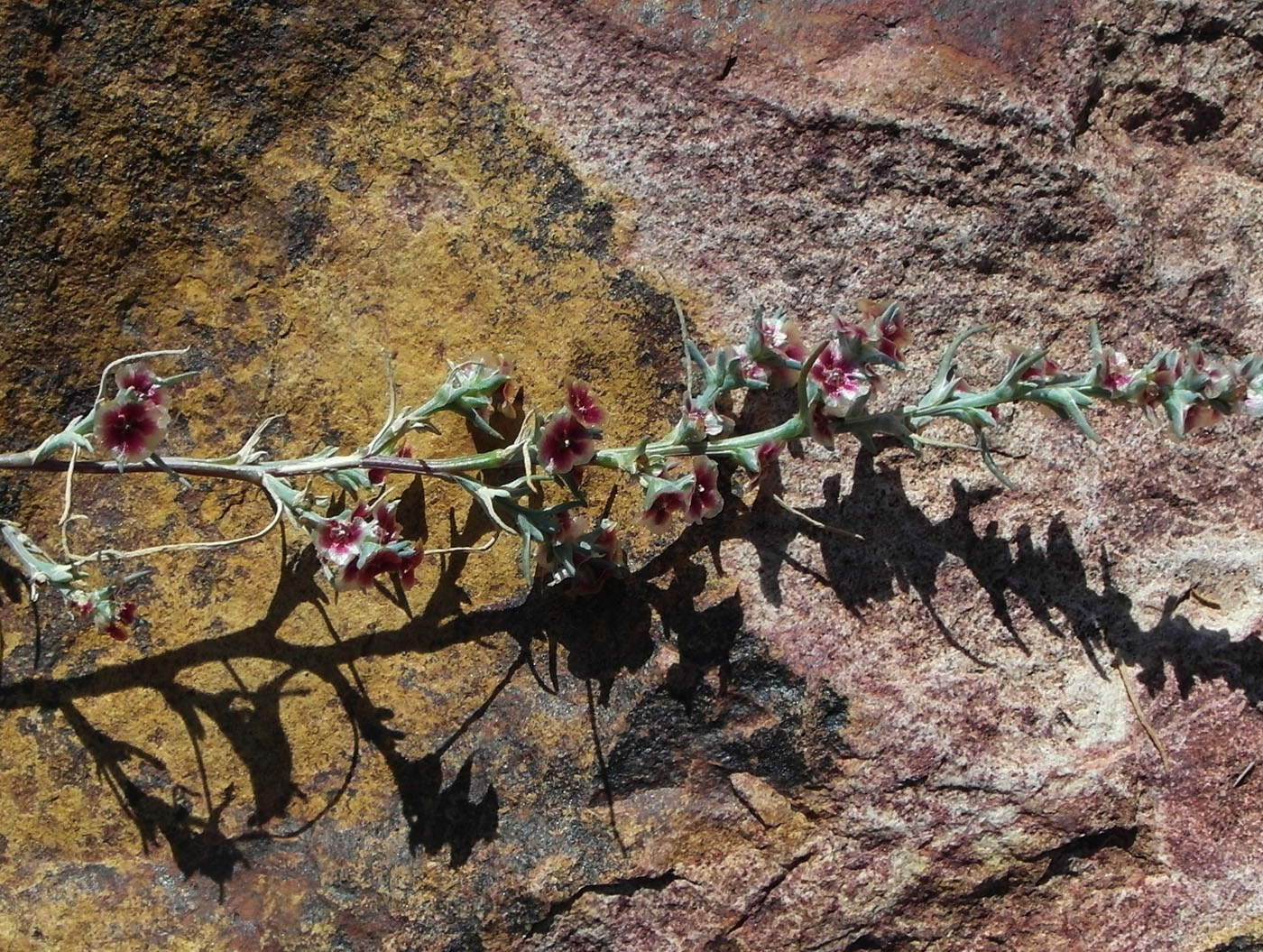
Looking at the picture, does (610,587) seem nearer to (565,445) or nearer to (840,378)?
(565,445)

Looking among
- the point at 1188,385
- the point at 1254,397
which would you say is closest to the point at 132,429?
the point at 1188,385

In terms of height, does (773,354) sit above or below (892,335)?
below

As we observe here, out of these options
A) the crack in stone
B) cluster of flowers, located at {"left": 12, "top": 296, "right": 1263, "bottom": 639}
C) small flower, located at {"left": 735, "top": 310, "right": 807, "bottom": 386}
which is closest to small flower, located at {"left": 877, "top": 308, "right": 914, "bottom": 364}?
cluster of flowers, located at {"left": 12, "top": 296, "right": 1263, "bottom": 639}

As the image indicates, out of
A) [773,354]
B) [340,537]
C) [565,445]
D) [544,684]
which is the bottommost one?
[544,684]

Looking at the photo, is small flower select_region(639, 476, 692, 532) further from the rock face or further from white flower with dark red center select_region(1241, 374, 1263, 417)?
white flower with dark red center select_region(1241, 374, 1263, 417)

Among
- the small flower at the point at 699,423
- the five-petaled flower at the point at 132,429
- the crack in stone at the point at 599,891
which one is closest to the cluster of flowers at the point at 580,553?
the small flower at the point at 699,423

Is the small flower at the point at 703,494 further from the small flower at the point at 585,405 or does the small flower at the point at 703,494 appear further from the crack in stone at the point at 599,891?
the crack in stone at the point at 599,891
